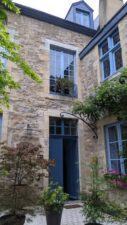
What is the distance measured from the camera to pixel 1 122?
6.69 meters

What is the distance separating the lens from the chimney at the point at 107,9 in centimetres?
784

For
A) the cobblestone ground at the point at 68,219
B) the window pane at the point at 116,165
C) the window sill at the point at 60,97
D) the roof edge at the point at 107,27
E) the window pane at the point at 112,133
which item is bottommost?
the cobblestone ground at the point at 68,219

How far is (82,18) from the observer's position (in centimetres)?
991

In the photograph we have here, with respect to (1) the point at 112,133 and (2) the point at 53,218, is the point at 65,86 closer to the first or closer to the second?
(1) the point at 112,133

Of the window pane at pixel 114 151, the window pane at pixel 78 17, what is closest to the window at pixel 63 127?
the window pane at pixel 114 151

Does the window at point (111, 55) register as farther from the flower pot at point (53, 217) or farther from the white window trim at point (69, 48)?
the flower pot at point (53, 217)

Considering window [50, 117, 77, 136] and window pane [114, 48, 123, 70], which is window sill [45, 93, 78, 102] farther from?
window pane [114, 48, 123, 70]

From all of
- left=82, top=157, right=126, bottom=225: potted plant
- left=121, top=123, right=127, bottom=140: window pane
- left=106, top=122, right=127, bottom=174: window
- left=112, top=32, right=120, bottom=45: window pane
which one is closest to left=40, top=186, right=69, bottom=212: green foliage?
left=82, top=157, right=126, bottom=225: potted plant

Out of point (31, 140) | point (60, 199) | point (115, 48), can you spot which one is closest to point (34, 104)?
point (31, 140)

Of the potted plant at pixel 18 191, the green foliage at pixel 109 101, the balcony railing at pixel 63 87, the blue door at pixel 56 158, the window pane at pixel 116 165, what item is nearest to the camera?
the potted plant at pixel 18 191

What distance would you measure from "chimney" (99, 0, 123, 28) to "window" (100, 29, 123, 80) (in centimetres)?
119

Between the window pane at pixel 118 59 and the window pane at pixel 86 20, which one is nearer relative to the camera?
the window pane at pixel 118 59

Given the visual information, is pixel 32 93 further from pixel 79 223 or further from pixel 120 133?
pixel 79 223

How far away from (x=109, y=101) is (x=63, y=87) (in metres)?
2.82
